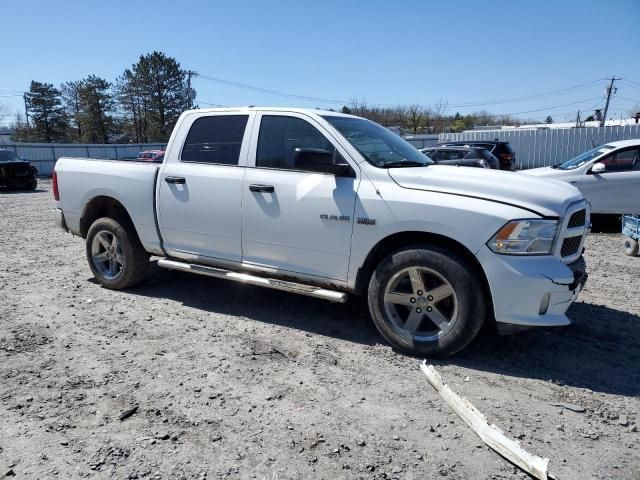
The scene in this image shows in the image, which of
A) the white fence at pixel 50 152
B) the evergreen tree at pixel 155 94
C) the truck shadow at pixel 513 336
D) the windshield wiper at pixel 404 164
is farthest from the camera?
the evergreen tree at pixel 155 94

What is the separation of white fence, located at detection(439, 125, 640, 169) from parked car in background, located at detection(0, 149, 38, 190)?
2542 cm

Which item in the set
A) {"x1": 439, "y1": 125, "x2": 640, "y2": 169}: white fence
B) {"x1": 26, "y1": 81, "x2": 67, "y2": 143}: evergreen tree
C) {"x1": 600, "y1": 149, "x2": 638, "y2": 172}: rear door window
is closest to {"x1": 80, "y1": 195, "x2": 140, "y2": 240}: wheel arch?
{"x1": 600, "y1": 149, "x2": 638, "y2": 172}: rear door window

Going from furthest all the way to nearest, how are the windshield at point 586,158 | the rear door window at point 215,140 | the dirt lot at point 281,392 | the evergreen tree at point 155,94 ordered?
the evergreen tree at point 155,94 → the windshield at point 586,158 → the rear door window at point 215,140 → the dirt lot at point 281,392

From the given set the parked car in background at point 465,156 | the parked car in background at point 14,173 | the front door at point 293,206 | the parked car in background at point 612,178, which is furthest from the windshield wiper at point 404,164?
the parked car in background at point 14,173

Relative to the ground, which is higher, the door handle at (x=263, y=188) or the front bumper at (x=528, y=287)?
the door handle at (x=263, y=188)

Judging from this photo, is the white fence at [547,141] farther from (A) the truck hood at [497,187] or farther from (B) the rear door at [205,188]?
(B) the rear door at [205,188]

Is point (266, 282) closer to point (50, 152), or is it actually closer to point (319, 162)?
point (319, 162)

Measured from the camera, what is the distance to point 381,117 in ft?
230

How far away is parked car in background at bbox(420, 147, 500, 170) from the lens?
50.2 feet

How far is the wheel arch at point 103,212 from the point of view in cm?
560

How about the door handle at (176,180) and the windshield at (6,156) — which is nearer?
the door handle at (176,180)

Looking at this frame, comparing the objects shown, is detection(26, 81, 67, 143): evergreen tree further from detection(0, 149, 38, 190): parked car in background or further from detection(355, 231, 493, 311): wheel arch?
detection(355, 231, 493, 311): wheel arch

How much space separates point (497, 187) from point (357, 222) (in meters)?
1.12

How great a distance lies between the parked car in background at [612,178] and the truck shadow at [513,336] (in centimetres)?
530
